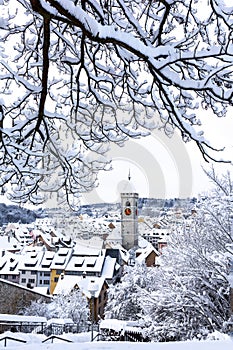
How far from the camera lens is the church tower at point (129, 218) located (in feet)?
192

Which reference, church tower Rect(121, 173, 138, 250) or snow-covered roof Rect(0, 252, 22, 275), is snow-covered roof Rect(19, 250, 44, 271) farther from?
church tower Rect(121, 173, 138, 250)

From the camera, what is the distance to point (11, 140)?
4.06m

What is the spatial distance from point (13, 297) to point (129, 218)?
46755 millimetres

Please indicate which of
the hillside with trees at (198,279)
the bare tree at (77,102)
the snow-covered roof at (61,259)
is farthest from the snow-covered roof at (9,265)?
the bare tree at (77,102)

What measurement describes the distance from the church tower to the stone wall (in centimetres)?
3712

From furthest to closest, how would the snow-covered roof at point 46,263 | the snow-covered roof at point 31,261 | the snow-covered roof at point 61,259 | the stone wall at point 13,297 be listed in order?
the snow-covered roof at point 31,261 < the snow-covered roof at point 46,263 < the snow-covered roof at point 61,259 < the stone wall at point 13,297

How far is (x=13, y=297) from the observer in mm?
18109

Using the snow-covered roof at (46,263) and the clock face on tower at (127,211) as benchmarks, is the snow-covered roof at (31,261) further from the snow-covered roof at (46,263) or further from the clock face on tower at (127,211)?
the clock face on tower at (127,211)

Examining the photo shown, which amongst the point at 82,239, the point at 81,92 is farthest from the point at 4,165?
the point at 82,239

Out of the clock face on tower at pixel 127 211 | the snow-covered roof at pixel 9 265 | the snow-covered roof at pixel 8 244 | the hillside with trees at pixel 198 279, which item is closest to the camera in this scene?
the hillside with trees at pixel 198 279

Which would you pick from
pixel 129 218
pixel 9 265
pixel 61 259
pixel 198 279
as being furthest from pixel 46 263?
pixel 129 218

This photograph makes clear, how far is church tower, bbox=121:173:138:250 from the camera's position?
58.4 meters

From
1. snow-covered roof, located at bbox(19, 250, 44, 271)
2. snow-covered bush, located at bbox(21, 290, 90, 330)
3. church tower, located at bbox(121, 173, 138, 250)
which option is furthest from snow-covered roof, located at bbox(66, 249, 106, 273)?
church tower, located at bbox(121, 173, 138, 250)

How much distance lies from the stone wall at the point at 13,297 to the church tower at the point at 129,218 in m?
37.1
